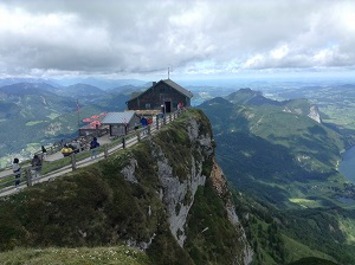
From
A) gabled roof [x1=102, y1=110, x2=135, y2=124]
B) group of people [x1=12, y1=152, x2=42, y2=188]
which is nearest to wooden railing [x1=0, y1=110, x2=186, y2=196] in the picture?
group of people [x1=12, y1=152, x2=42, y2=188]

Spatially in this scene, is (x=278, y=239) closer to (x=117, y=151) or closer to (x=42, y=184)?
(x=117, y=151)

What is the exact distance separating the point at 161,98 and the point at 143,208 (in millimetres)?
61784

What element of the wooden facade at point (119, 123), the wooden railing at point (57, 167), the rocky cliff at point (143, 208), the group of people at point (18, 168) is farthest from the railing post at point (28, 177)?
the wooden facade at point (119, 123)

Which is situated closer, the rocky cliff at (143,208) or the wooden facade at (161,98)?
the rocky cliff at (143,208)

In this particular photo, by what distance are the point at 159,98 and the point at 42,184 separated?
6855 cm

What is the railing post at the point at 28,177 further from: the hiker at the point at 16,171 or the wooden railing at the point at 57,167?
the hiker at the point at 16,171

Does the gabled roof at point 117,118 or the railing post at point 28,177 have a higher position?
the railing post at point 28,177

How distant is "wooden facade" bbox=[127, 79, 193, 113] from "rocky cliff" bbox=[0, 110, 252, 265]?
22800 millimetres

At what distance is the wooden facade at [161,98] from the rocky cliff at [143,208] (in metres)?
22.8

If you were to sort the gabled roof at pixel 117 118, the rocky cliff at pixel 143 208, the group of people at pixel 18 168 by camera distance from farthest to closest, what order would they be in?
the gabled roof at pixel 117 118
the group of people at pixel 18 168
the rocky cliff at pixel 143 208

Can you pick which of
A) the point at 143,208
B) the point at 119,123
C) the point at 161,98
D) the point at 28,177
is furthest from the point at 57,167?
the point at 161,98

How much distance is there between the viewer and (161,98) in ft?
332

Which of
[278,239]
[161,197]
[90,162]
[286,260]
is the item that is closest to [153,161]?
[161,197]

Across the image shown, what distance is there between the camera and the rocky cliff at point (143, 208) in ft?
102
